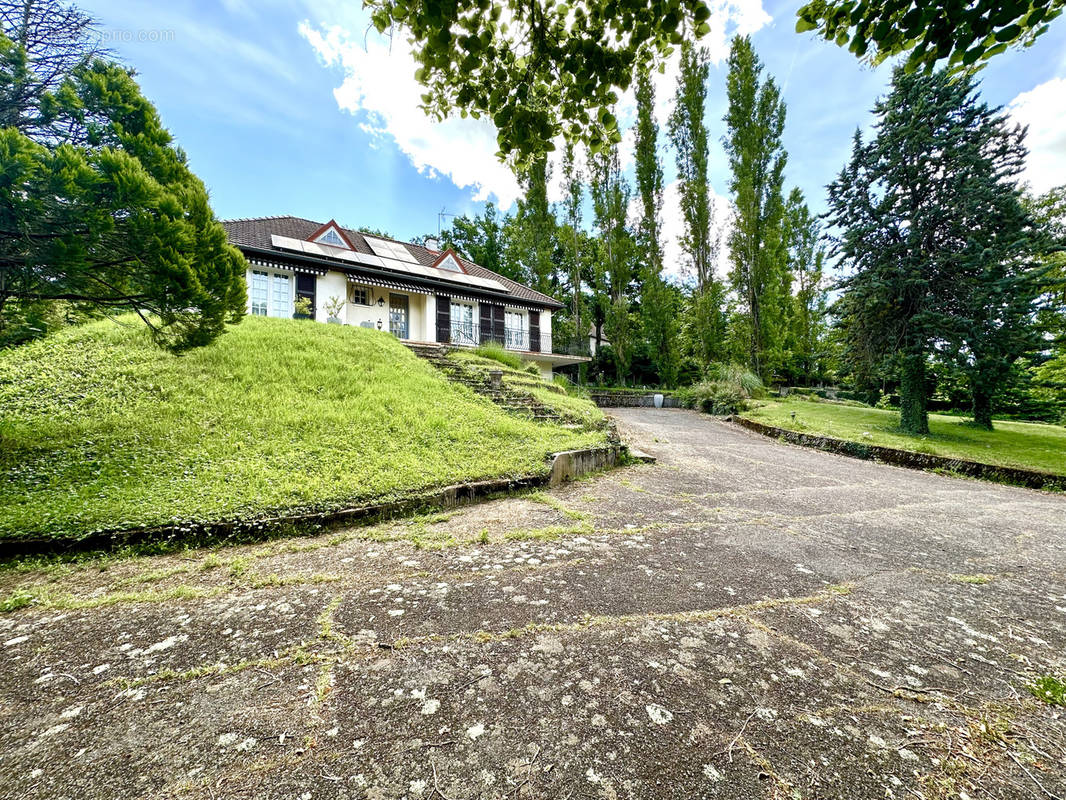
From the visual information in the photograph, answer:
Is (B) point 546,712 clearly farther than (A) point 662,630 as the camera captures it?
No

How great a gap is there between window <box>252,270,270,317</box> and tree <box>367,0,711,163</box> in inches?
503

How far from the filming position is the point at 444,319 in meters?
16.8

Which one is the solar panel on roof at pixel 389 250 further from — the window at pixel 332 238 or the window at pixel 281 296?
the window at pixel 281 296

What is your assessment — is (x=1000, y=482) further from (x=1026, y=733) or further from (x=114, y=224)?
(x=114, y=224)

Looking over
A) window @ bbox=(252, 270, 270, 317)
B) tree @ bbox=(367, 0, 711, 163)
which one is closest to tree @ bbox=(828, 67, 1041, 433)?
tree @ bbox=(367, 0, 711, 163)

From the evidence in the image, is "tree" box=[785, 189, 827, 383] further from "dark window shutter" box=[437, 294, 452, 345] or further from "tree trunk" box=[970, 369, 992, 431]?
"dark window shutter" box=[437, 294, 452, 345]

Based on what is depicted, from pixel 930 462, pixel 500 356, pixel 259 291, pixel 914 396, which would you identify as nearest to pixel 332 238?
pixel 259 291

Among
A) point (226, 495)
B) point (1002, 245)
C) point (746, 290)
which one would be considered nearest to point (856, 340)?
point (1002, 245)

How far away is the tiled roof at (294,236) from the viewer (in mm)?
13477

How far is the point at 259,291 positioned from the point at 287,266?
123 centimetres

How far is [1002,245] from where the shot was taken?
8703mm

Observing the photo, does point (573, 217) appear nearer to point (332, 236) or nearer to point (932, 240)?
point (332, 236)

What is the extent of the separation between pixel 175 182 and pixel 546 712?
5905 mm

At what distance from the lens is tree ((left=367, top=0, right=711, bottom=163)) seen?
2.53m
